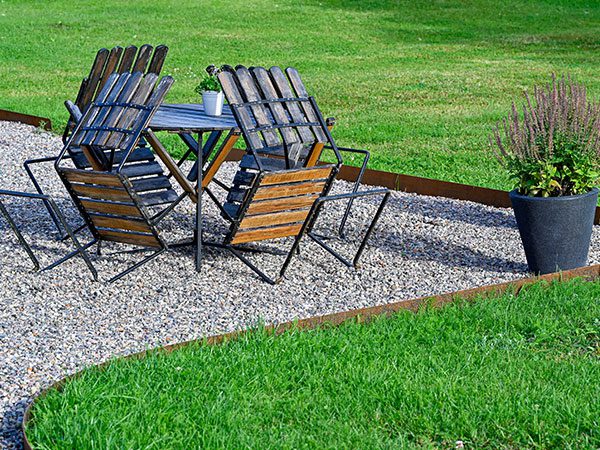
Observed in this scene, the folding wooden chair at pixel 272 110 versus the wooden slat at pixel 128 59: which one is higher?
the folding wooden chair at pixel 272 110

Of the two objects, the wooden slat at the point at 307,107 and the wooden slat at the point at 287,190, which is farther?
the wooden slat at the point at 307,107

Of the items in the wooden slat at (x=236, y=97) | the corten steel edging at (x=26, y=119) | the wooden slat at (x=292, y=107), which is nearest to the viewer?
the wooden slat at (x=236, y=97)

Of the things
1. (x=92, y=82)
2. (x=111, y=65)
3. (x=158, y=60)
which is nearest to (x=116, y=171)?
(x=158, y=60)

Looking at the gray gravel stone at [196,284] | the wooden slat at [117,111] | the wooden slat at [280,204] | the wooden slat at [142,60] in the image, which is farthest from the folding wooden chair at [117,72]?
the wooden slat at [280,204]

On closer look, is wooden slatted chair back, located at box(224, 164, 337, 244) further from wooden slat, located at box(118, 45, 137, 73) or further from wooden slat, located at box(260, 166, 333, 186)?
wooden slat, located at box(118, 45, 137, 73)

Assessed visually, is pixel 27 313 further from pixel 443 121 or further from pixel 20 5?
pixel 20 5

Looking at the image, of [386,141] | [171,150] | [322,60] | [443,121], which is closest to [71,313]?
[171,150]

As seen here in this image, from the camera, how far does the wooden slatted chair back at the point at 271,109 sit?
17.8ft

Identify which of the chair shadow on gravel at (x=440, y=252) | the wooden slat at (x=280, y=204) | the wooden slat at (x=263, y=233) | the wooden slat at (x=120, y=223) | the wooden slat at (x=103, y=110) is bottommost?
the chair shadow on gravel at (x=440, y=252)

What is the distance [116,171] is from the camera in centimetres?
518

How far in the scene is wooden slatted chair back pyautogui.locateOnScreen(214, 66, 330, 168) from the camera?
5.42 m

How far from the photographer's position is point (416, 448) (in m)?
3.30

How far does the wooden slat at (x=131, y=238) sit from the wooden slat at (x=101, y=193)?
0.26 metres

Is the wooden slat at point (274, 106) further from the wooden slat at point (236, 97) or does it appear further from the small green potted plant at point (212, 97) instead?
the small green potted plant at point (212, 97)
